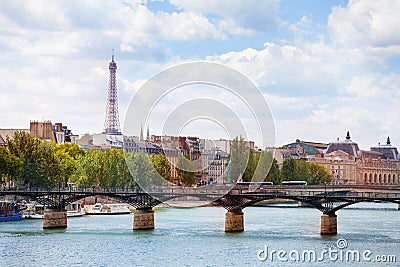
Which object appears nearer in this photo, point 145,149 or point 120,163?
point 120,163

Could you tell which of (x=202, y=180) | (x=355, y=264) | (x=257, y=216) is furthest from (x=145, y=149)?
(x=355, y=264)

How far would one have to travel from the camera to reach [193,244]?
57.7m

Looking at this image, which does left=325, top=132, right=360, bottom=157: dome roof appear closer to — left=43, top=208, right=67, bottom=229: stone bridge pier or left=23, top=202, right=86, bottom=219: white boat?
left=23, top=202, right=86, bottom=219: white boat

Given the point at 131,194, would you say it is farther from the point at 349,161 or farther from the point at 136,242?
the point at 349,161

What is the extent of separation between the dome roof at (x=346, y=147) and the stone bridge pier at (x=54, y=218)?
12267 cm

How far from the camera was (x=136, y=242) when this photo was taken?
5897 centimetres

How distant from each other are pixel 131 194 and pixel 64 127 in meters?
74.9

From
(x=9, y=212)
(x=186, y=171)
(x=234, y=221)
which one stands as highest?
(x=186, y=171)

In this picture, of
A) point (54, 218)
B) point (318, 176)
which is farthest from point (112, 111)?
point (54, 218)

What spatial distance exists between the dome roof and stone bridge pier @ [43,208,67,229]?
123m

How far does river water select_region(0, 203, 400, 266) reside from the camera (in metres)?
50.0

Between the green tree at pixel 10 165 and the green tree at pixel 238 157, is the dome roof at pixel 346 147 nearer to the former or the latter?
the green tree at pixel 238 157

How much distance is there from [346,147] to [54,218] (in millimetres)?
125493

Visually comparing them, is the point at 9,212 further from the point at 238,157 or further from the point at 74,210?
the point at 238,157
